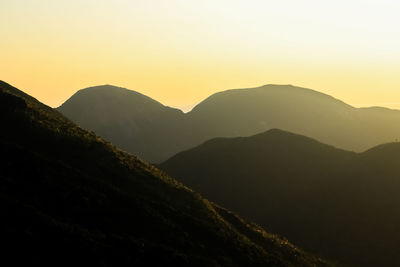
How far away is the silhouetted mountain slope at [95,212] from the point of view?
24734mm

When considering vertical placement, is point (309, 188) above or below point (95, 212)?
above

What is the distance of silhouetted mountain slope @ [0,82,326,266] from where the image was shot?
2473 cm

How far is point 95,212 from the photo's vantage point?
31359 mm

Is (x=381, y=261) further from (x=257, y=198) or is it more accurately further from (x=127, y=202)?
(x=127, y=202)

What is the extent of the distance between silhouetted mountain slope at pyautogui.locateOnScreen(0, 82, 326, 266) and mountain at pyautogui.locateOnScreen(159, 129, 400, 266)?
2076cm

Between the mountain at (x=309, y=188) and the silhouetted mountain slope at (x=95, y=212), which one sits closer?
the silhouetted mountain slope at (x=95, y=212)

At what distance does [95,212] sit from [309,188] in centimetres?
6044

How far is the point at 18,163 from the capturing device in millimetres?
33969

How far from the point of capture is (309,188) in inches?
3319

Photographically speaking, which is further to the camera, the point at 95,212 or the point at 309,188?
the point at 309,188

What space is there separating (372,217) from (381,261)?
13720 mm

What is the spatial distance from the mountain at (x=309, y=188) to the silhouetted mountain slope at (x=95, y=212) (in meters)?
20.8

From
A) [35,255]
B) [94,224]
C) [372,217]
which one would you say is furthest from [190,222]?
[372,217]

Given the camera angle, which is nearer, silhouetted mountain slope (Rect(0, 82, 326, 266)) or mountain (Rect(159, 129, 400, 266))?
silhouetted mountain slope (Rect(0, 82, 326, 266))
